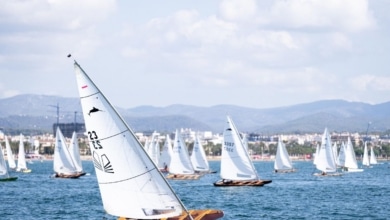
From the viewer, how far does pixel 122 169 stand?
3756cm

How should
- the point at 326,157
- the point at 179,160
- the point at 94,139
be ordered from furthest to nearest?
the point at 326,157 < the point at 179,160 < the point at 94,139

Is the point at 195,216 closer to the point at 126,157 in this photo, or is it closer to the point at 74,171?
the point at 126,157

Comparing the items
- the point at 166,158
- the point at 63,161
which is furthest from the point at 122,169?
the point at 166,158

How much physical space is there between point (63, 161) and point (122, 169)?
84977 mm

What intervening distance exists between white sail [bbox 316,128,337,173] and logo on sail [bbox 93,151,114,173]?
9388cm

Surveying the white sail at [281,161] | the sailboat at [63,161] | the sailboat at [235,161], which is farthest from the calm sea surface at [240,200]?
the white sail at [281,161]

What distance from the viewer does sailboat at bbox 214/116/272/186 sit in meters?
91.2

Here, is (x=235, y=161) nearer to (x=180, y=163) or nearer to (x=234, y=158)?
(x=234, y=158)

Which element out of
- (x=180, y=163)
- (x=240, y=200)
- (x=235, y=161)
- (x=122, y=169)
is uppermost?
(x=180, y=163)

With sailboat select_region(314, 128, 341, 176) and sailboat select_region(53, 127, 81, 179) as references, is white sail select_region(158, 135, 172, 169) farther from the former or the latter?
sailboat select_region(314, 128, 341, 176)

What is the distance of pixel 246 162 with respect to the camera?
299 feet

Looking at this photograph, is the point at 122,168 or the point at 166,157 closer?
the point at 122,168

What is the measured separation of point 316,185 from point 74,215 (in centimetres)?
5000

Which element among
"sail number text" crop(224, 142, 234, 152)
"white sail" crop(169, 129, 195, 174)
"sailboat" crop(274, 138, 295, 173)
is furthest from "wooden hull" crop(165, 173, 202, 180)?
"sailboat" crop(274, 138, 295, 173)
